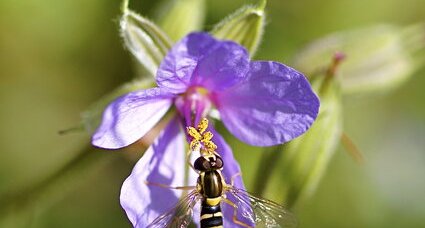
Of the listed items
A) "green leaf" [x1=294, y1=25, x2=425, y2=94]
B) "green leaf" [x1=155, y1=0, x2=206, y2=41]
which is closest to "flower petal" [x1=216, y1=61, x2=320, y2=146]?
"green leaf" [x1=155, y1=0, x2=206, y2=41]

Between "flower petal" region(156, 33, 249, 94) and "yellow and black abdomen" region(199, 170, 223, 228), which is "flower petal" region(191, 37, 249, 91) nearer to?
"flower petal" region(156, 33, 249, 94)

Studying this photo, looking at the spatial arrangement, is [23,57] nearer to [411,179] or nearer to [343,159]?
[343,159]

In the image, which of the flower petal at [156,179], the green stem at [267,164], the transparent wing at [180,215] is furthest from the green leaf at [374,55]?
the transparent wing at [180,215]

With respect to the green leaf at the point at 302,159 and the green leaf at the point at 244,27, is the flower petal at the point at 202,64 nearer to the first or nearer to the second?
the green leaf at the point at 244,27

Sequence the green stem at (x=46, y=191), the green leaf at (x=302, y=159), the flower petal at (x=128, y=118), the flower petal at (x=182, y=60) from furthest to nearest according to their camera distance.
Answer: the green stem at (x=46, y=191)
the green leaf at (x=302, y=159)
the flower petal at (x=128, y=118)
the flower petal at (x=182, y=60)

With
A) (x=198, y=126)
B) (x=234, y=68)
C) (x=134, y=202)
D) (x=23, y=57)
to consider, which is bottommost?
(x=134, y=202)

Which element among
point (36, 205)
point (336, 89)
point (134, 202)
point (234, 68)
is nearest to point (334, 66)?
point (336, 89)
